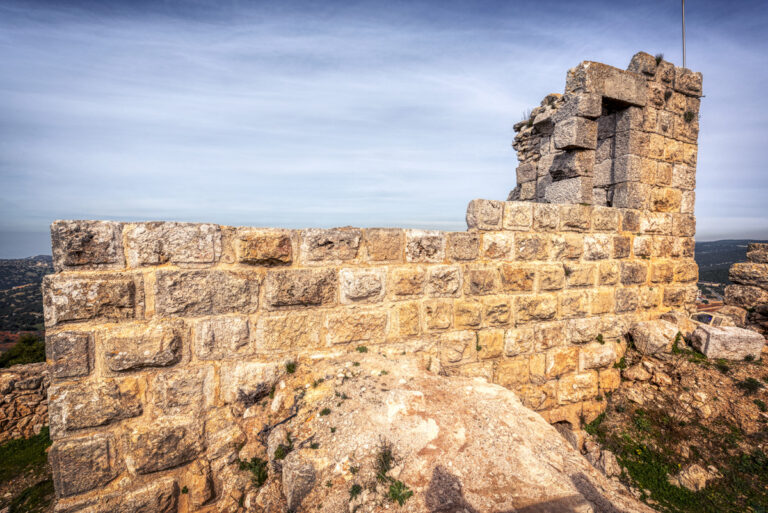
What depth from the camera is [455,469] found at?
2.19 meters

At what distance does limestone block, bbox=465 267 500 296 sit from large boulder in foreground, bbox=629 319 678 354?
2496mm

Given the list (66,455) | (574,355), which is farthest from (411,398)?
(574,355)

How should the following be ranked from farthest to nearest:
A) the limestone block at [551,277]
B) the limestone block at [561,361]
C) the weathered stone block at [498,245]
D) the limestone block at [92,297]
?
1. the limestone block at [561,361]
2. the limestone block at [551,277]
3. the weathered stone block at [498,245]
4. the limestone block at [92,297]

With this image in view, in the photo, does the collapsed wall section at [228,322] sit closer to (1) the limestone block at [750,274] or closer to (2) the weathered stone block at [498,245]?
(2) the weathered stone block at [498,245]

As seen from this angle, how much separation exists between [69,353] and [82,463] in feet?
2.41

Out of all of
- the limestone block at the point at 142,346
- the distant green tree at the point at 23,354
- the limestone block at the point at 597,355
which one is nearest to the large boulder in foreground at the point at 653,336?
the limestone block at the point at 597,355

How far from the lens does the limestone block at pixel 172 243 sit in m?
2.48

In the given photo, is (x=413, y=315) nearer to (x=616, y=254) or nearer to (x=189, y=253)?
(x=189, y=253)

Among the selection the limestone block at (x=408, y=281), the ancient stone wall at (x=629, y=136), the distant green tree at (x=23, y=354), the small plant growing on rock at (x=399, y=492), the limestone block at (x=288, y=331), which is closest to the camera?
the small plant growing on rock at (x=399, y=492)

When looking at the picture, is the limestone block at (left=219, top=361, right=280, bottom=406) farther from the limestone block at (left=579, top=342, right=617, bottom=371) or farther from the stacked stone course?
the stacked stone course

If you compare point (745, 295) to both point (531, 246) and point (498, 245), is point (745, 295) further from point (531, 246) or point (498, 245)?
point (498, 245)

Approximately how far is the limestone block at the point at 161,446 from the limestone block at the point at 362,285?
58.2 inches

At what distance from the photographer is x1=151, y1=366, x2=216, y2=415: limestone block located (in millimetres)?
2578

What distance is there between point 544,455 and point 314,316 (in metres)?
1.93
